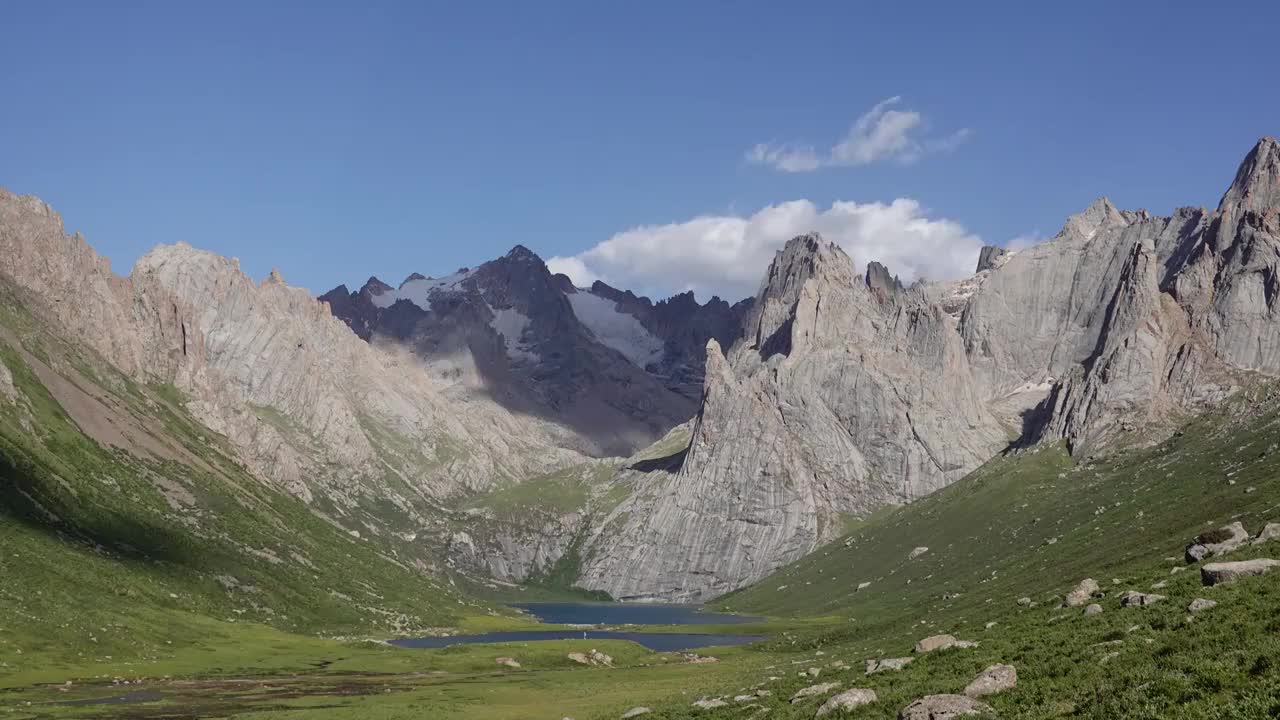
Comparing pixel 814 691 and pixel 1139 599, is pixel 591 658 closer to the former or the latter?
pixel 814 691

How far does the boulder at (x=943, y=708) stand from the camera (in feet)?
131

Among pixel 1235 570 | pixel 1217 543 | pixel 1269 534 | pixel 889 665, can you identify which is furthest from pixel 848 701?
pixel 1217 543

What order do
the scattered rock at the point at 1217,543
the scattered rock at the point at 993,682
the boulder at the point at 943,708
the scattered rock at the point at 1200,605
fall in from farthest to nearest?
the scattered rock at the point at 1217,543 < the scattered rock at the point at 1200,605 < the scattered rock at the point at 993,682 < the boulder at the point at 943,708

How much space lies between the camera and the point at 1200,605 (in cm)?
4988

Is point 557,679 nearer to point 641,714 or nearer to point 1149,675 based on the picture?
point 641,714

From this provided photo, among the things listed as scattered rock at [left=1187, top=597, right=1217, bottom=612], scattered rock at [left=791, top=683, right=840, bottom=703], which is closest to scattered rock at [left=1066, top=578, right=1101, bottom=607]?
scattered rock at [left=1187, top=597, right=1217, bottom=612]

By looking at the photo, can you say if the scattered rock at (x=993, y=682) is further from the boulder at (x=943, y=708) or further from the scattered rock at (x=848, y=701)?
the scattered rock at (x=848, y=701)

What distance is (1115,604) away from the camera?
62.0 m

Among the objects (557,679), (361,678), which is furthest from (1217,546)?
(361,678)

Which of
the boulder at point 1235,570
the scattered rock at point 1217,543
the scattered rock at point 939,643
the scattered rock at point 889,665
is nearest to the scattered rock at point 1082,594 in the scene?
the scattered rock at point 1217,543

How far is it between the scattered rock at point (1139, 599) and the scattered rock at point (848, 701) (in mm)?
18309

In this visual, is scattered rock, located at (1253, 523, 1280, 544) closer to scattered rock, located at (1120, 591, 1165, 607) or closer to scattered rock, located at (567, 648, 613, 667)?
scattered rock, located at (1120, 591, 1165, 607)

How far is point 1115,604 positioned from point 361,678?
10250 centimetres

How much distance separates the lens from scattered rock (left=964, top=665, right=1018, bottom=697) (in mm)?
43875
